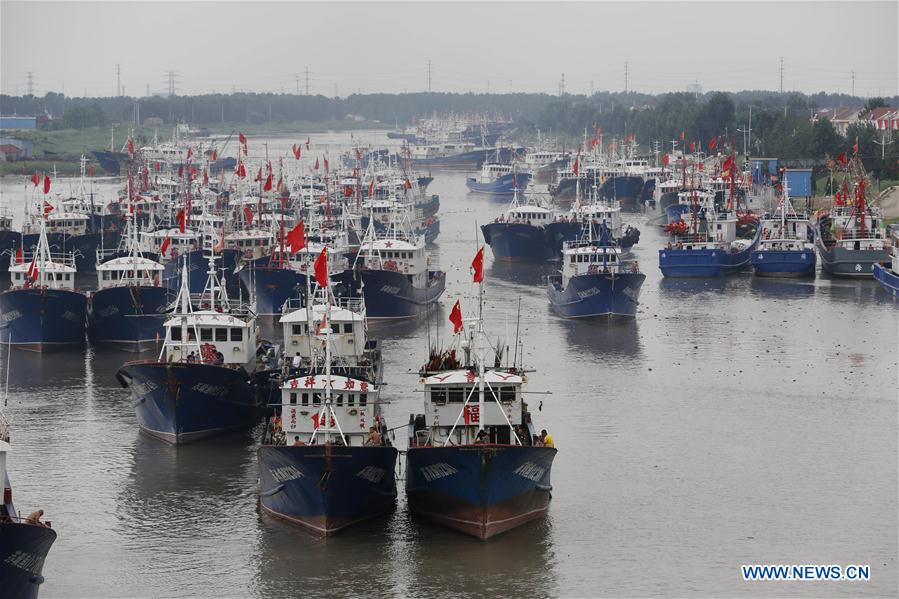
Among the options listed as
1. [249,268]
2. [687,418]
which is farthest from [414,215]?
[687,418]

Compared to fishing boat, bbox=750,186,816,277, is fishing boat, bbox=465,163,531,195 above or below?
above

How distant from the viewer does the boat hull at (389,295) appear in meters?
86.6

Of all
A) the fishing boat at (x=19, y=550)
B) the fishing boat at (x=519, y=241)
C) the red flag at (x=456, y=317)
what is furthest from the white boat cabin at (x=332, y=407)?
the fishing boat at (x=519, y=241)

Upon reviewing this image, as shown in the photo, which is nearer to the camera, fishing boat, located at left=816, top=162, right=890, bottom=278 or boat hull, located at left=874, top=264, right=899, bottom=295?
boat hull, located at left=874, top=264, right=899, bottom=295

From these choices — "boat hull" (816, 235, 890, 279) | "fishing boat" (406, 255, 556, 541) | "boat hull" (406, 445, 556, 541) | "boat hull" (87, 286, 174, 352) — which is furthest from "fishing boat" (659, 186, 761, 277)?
"boat hull" (406, 445, 556, 541)

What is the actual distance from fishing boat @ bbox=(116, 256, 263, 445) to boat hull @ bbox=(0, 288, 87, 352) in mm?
19489

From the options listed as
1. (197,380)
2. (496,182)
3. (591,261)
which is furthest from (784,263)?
(496,182)

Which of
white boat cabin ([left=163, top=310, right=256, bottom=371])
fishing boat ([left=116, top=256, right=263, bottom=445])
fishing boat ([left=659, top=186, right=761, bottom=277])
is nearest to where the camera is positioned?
fishing boat ([left=116, top=256, right=263, bottom=445])

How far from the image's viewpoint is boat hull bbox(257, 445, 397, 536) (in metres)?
43.8

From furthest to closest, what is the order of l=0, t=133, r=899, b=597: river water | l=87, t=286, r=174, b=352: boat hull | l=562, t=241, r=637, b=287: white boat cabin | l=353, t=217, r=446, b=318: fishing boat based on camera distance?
l=562, t=241, r=637, b=287: white boat cabin
l=353, t=217, r=446, b=318: fishing boat
l=87, t=286, r=174, b=352: boat hull
l=0, t=133, r=899, b=597: river water

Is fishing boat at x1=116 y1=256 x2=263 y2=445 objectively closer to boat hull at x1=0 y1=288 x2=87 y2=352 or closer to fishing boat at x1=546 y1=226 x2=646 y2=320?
boat hull at x1=0 y1=288 x2=87 y2=352

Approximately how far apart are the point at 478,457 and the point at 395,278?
146ft

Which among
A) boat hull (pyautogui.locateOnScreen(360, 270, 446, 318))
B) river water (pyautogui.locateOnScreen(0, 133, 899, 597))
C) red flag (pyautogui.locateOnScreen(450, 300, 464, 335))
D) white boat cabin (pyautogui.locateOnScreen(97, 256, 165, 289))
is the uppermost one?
red flag (pyautogui.locateOnScreen(450, 300, 464, 335))

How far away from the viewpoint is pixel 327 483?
4388cm
